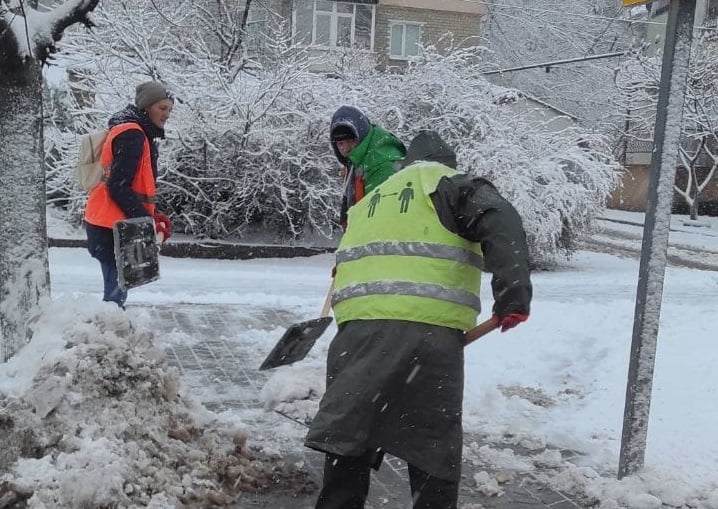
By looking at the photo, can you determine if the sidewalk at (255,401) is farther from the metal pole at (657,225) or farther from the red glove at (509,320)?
the red glove at (509,320)

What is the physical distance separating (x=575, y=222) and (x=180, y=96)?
21.6 feet

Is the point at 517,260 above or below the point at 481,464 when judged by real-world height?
above

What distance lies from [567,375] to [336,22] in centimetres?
2153

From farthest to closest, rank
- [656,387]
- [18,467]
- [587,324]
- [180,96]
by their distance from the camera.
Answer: [180,96], [587,324], [656,387], [18,467]

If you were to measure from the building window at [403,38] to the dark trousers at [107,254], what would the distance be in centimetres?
2267

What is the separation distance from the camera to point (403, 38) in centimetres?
2620

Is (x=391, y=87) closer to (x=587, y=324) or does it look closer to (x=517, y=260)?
(x=587, y=324)

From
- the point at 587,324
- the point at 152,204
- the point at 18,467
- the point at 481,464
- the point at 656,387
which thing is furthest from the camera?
the point at 587,324

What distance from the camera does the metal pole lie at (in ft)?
11.3

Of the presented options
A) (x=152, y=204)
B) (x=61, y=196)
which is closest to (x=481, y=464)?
(x=152, y=204)

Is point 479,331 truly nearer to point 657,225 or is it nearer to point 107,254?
point 657,225

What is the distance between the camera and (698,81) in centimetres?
2353

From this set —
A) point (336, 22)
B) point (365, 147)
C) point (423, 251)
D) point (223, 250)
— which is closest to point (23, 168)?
point (365, 147)

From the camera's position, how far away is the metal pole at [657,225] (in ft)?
11.3
